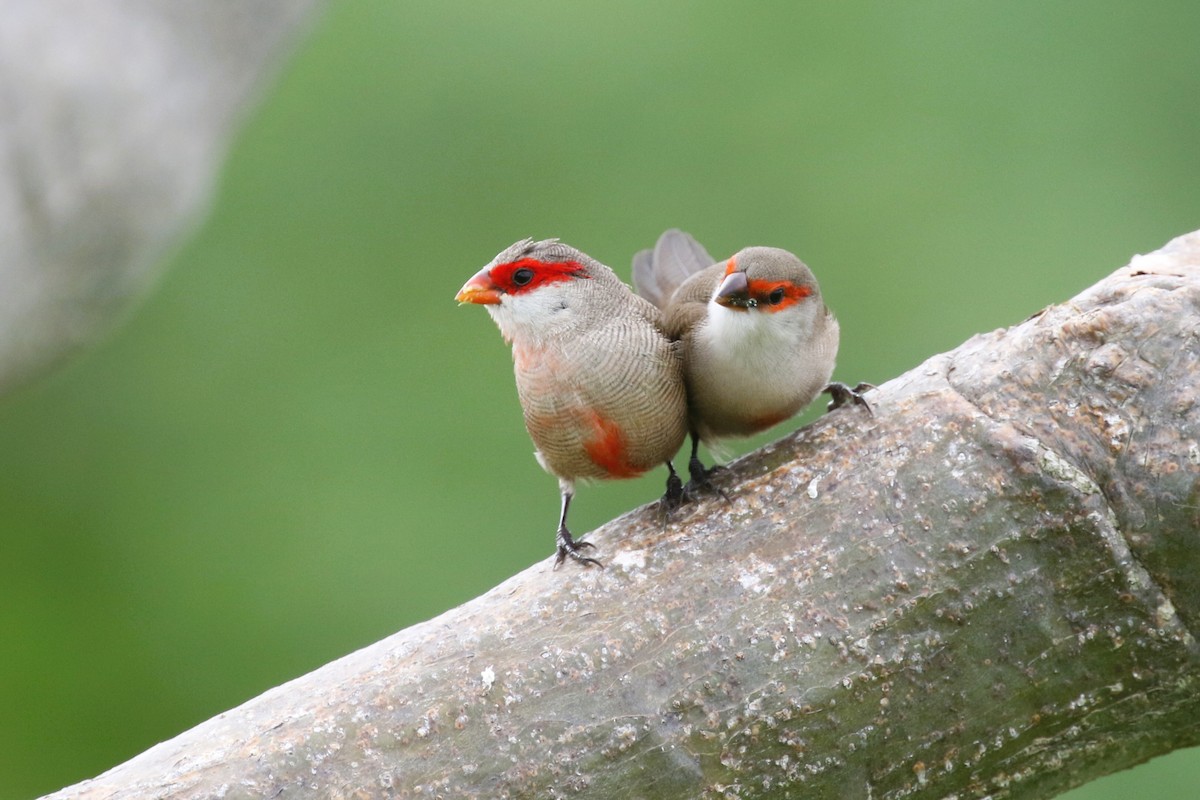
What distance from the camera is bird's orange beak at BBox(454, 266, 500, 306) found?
1978mm

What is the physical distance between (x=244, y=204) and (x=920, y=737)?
4148 millimetres

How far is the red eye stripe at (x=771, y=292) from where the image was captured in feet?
6.49

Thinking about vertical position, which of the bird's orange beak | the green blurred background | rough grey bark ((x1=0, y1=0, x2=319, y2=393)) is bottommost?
the green blurred background

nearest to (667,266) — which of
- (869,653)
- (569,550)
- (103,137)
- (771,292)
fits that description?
(771,292)

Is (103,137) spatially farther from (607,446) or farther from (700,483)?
(700,483)

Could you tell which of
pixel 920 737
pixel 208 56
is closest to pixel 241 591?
pixel 208 56

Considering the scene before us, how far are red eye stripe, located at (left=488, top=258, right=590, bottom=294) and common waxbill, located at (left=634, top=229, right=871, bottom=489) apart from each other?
228 millimetres

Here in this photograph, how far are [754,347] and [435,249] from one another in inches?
127

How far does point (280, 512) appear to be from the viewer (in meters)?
4.97

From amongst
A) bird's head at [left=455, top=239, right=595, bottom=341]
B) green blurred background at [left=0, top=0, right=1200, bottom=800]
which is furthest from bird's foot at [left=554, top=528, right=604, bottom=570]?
green blurred background at [left=0, top=0, right=1200, bottom=800]

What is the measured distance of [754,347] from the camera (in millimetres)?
1974

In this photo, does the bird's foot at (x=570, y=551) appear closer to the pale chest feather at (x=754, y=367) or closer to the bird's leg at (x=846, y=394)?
the pale chest feather at (x=754, y=367)

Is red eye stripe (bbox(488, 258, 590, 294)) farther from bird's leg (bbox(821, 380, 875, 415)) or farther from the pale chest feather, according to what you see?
bird's leg (bbox(821, 380, 875, 415))

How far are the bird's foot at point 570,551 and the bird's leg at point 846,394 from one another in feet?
1.54
